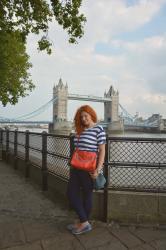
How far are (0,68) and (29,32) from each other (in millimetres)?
6967

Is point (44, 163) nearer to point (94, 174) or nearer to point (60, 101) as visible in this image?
point (94, 174)

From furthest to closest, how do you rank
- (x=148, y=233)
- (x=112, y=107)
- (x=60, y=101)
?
(x=112, y=107), (x=60, y=101), (x=148, y=233)

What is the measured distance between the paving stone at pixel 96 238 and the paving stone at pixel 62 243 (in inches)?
3.4

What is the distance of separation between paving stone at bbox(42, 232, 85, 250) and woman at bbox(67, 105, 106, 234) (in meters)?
0.16

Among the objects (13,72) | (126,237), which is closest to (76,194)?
(126,237)

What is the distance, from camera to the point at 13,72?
56.6 feet

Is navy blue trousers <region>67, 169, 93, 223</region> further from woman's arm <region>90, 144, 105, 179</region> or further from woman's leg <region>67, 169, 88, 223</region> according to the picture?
woman's arm <region>90, 144, 105, 179</region>

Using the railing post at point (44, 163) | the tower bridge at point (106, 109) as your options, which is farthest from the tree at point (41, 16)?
the tower bridge at point (106, 109)

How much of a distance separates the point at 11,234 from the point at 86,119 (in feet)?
5.55

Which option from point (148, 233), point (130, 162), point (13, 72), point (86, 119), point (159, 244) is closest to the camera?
point (159, 244)

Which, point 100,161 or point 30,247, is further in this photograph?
point 100,161

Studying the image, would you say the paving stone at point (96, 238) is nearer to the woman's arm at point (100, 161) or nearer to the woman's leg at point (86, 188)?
the woman's leg at point (86, 188)

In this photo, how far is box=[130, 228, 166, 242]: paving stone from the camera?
356 cm

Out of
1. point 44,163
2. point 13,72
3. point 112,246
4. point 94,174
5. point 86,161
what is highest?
point 13,72
